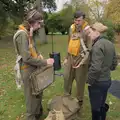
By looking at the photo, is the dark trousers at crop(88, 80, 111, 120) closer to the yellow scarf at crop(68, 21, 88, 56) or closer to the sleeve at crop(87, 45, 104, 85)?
the sleeve at crop(87, 45, 104, 85)

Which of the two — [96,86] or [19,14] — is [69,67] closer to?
[96,86]

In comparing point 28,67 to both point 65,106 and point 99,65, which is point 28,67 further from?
point 99,65

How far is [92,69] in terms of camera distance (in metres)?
3.27

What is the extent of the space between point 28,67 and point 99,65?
1.06 meters

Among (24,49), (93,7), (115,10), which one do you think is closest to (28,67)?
(24,49)

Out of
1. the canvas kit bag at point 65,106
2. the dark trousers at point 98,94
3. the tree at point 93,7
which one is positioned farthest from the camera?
the tree at point 93,7

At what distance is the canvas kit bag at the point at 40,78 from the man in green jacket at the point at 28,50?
9 centimetres

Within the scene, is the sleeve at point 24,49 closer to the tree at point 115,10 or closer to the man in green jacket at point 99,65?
the man in green jacket at point 99,65

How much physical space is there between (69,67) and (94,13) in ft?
80.6

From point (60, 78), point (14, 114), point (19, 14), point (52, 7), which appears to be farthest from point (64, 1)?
point (14, 114)

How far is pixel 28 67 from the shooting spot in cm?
373

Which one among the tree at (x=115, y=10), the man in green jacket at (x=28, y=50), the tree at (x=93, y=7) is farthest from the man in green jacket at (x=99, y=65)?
the tree at (x=93, y=7)

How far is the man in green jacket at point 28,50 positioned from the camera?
3.49 meters

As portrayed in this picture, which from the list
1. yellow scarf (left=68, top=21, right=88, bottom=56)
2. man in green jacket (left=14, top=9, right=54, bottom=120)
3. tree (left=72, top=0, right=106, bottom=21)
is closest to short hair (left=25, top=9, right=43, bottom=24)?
man in green jacket (left=14, top=9, right=54, bottom=120)
